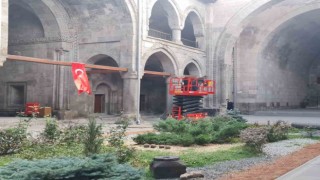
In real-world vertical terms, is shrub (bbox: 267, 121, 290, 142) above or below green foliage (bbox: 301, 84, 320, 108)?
below

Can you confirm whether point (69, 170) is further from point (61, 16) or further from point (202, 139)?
point (61, 16)

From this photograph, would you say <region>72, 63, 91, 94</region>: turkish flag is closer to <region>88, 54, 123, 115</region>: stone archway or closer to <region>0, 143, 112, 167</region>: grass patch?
<region>88, 54, 123, 115</region>: stone archway

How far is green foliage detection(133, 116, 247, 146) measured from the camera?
10.7 m

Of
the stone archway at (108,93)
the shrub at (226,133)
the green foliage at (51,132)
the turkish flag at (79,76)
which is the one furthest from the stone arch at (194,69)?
the green foliage at (51,132)

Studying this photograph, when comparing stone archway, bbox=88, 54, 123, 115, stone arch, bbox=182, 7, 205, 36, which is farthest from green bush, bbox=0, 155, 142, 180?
stone arch, bbox=182, 7, 205, 36

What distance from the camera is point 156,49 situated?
1983cm

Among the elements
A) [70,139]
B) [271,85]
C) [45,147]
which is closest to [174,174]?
[45,147]

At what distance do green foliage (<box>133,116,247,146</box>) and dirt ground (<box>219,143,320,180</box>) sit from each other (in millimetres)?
2600

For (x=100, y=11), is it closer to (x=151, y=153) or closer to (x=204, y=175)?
(x=151, y=153)

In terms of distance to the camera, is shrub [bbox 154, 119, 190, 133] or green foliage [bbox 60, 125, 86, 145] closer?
green foliage [bbox 60, 125, 86, 145]

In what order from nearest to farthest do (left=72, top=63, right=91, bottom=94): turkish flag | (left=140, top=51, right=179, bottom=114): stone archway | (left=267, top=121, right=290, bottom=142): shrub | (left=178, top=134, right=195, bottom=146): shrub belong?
(left=178, top=134, right=195, bottom=146): shrub
(left=267, top=121, right=290, bottom=142): shrub
(left=72, top=63, right=91, bottom=94): turkish flag
(left=140, top=51, right=179, bottom=114): stone archway

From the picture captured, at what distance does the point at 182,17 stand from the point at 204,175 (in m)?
16.4

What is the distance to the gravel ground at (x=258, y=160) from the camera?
6.94 metres

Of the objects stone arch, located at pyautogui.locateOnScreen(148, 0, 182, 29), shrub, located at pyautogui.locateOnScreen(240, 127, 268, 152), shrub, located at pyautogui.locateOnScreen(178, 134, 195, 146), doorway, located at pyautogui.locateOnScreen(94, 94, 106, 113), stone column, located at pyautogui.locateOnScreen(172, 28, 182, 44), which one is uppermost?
Result: stone arch, located at pyautogui.locateOnScreen(148, 0, 182, 29)
